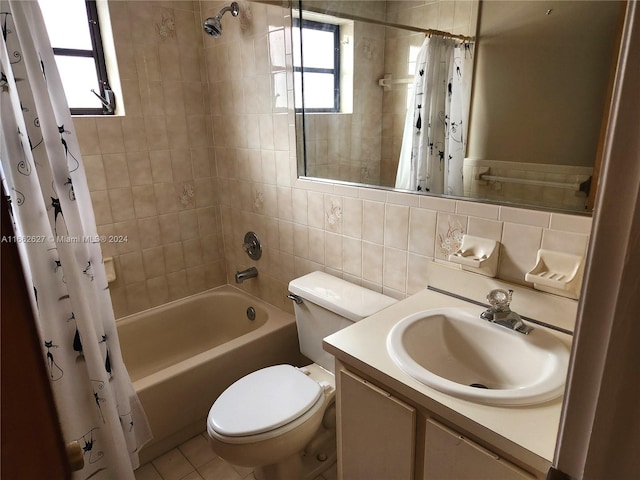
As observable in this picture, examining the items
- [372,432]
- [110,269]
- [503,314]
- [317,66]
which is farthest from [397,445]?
[110,269]

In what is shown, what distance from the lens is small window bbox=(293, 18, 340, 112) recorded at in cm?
180

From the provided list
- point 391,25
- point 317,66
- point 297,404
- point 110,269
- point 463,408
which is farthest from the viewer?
point 110,269

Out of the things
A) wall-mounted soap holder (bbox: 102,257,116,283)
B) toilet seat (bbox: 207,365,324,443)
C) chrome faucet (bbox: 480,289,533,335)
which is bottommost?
toilet seat (bbox: 207,365,324,443)

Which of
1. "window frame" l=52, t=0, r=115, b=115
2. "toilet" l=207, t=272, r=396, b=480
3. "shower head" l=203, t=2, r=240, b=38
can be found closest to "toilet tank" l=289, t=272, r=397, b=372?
"toilet" l=207, t=272, r=396, b=480

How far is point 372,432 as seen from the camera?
1132mm

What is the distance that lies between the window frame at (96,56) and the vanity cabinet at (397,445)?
178 centimetres

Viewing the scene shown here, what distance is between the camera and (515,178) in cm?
133

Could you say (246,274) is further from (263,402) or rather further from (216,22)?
Result: (216,22)

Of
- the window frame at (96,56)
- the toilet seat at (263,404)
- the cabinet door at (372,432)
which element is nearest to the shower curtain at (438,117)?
the cabinet door at (372,432)

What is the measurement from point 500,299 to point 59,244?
4.19 ft

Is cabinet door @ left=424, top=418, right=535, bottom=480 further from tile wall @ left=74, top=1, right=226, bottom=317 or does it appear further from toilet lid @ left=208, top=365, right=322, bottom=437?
tile wall @ left=74, top=1, right=226, bottom=317

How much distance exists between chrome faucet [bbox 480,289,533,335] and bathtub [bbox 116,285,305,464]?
1.17 m

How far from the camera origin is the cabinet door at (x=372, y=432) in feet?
3.39

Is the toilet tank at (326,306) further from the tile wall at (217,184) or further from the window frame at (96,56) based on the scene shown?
the window frame at (96,56)
